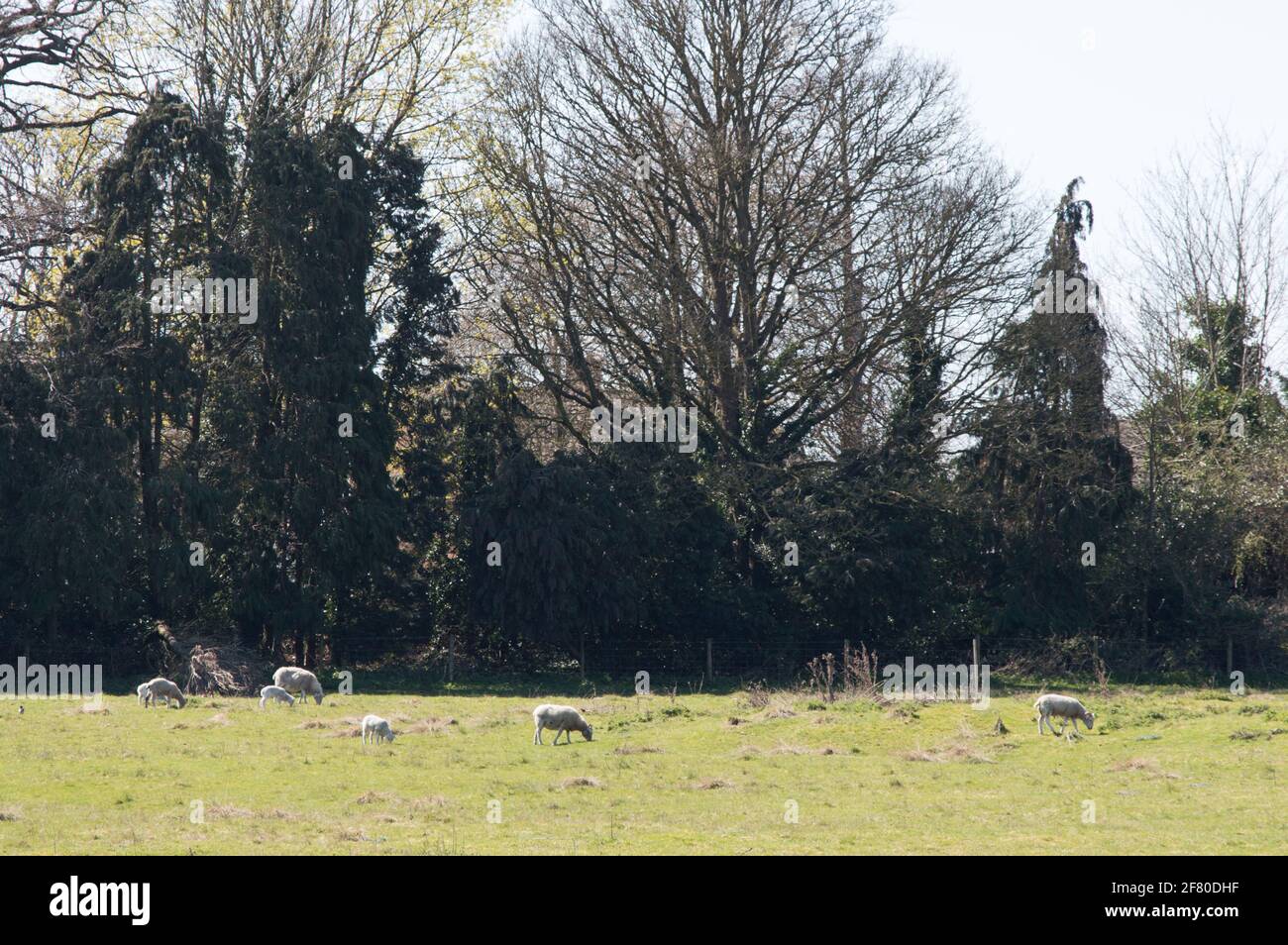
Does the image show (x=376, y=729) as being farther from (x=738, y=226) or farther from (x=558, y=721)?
(x=738, y=226)

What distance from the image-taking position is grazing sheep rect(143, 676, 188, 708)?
27.0m

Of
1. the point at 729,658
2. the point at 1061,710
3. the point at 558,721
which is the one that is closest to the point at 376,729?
the point at 558,721

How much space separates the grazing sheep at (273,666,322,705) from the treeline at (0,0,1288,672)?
23.1 feet

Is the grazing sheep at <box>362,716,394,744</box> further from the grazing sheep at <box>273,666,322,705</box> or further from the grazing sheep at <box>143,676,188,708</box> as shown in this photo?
the grazing sheep at <box>143,676,188,708</box>

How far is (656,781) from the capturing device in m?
18.1

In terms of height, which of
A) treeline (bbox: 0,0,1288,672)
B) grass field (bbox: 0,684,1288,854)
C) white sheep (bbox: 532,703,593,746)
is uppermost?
treeline (bbox: 0,0,1288,672)

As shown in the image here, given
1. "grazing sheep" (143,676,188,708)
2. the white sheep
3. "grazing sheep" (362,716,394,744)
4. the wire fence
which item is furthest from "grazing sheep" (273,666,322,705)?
the white sheep

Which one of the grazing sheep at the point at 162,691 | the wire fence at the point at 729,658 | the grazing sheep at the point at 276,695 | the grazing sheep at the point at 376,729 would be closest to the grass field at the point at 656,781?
the grazing sheep at the point at 376,729

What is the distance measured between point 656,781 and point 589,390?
74.7ft

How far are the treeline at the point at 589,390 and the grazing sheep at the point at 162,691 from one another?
22.8 ft

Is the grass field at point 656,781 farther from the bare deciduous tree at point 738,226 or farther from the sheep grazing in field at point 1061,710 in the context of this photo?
the bare deciduous tree at point 738,226

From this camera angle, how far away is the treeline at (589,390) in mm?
34750

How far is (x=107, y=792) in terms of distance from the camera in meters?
16.8

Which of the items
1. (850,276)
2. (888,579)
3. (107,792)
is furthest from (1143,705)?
(107,792)
